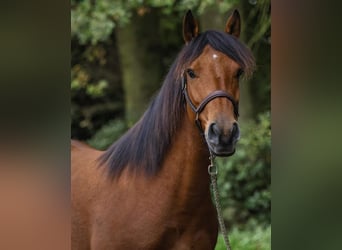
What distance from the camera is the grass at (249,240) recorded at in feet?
13.2

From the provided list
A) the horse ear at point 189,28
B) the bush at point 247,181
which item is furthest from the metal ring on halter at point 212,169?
the bush at point 247,181

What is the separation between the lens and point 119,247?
8.64 ft

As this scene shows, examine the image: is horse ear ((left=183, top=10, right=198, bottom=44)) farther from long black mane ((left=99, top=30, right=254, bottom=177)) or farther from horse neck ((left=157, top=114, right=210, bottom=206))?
horse neck ((left=157, top=114, right=210, bottom=206))

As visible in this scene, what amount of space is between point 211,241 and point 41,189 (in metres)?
1.22

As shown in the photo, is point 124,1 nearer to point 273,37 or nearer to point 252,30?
point 252,30

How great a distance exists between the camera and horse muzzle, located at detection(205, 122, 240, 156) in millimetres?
2225

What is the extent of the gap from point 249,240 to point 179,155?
200cm

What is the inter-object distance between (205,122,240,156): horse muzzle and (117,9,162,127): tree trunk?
3.66 m

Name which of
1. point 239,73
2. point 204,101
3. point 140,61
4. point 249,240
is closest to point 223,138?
point 204,101

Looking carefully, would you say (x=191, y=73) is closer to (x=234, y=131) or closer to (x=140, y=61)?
(x=234, y=131)

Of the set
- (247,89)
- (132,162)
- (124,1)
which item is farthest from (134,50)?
(132,162)

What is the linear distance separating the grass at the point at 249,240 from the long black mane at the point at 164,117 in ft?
4.50

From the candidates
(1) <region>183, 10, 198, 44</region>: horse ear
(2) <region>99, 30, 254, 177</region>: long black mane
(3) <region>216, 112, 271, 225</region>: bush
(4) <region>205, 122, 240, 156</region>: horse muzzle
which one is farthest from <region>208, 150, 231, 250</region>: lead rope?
(3) <region>216, 112, 271, 225</region>: bush

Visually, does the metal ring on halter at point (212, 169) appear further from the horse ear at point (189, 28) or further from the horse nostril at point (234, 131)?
the horse ear at point (189, 28)
